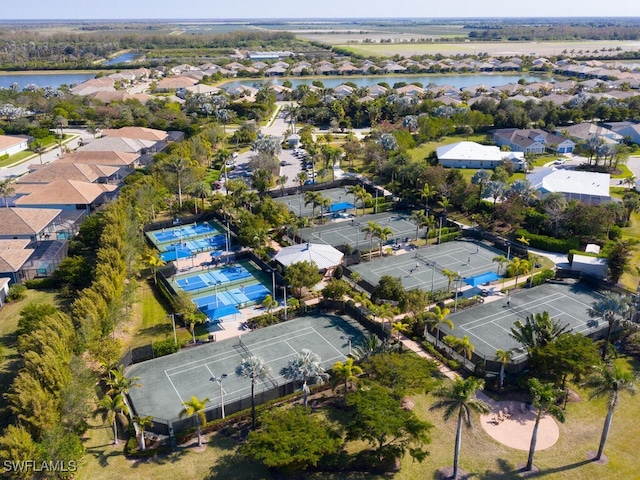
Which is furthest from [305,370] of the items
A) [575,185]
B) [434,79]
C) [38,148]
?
[434,79]

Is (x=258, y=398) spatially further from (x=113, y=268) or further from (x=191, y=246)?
(x=191, y=246)

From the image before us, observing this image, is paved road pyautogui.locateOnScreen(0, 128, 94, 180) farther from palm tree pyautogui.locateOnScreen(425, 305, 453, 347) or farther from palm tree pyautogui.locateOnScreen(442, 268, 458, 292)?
palm tree pyautogui.locateOnScreen(425, 305, 453, 347)

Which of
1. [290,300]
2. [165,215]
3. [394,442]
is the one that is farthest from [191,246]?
[394,442]

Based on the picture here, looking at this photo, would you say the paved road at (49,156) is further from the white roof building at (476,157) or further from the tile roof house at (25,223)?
the white roof building at (476,157)

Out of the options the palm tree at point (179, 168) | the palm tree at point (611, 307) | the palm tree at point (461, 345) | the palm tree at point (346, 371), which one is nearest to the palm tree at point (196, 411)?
the palm tree at point (346, 371)

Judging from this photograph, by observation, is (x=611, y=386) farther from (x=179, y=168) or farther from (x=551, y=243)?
Answer: (x=179, y=168)

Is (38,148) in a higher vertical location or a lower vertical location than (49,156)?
higher
